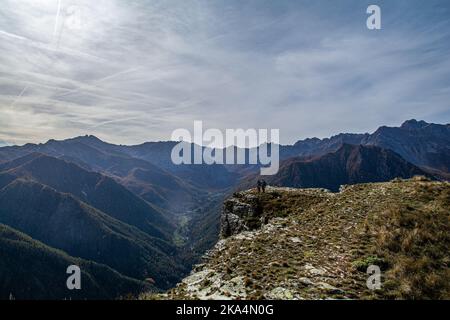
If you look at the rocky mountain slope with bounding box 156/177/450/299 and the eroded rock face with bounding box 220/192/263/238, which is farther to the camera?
the eroded rock face with bounding box 220/192/263/238

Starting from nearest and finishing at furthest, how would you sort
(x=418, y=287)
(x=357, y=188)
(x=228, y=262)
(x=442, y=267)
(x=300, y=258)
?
(x=418, y=287) < (x=442, y=267) < (x=300, y=258) < (x=228, y=262) < (x=357, y=188)

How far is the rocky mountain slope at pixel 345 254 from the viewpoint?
46.5 feet

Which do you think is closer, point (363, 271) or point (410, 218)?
point (363, 271)

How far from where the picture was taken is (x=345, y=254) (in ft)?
60.3

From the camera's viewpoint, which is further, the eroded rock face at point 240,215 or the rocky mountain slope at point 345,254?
the eroded rock face at point 240,215

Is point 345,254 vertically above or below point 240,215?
above

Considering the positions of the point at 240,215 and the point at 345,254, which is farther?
the point at 240,215

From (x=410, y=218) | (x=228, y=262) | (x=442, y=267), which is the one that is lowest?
(x=228, y=262)

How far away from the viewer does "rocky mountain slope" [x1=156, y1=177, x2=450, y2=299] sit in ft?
46.5
